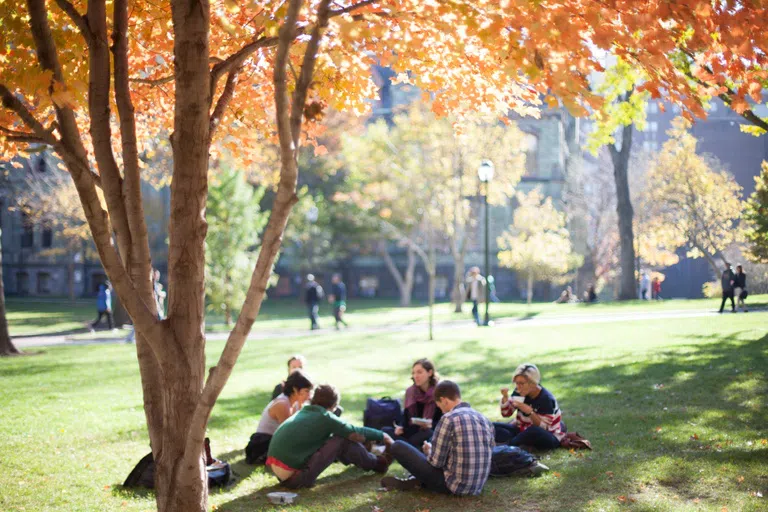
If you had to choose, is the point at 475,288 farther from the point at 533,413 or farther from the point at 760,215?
the point at 533,413

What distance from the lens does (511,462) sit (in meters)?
7.73

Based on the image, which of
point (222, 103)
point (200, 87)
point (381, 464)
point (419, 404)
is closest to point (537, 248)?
point (419, 404)

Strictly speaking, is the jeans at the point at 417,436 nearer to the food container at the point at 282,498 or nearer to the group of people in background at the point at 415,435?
the group of people in background at the point at 415,435

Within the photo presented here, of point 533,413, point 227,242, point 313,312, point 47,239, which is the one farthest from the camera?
point 47,239

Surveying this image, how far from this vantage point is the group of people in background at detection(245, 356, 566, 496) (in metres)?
6.96

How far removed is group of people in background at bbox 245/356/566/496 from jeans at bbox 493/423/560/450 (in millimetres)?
11

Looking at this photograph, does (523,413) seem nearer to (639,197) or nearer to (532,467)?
(532,467)

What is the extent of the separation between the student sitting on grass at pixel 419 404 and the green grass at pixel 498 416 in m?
0.81

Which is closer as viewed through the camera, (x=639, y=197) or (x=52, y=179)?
(x=52, y=179)

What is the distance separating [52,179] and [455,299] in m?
24.0

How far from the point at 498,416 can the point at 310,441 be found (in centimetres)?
453

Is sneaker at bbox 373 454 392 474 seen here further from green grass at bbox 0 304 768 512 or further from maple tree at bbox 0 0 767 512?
maple tree at bbox 0 0 767 512

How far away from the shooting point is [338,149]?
1966 inches

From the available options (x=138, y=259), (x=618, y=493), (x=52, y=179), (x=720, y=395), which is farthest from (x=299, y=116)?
(x=52, y=179)
